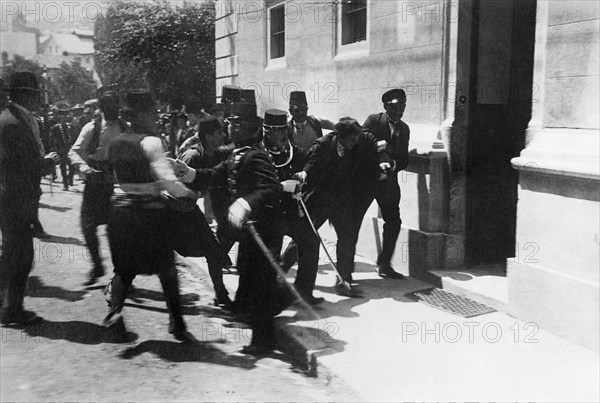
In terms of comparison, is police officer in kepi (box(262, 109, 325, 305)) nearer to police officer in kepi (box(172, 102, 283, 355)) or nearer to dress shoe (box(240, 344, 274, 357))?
police officer in kepi (box(172, 102, 283, 355))

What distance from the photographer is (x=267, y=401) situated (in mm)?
4176

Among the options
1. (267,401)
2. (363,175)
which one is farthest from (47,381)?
(363,175)

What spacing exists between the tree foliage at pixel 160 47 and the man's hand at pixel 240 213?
10.0 m

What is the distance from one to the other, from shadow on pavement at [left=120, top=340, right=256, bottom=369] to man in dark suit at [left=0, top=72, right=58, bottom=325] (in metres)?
1.32

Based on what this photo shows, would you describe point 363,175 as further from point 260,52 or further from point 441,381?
point 260,52

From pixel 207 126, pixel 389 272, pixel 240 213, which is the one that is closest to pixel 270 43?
pixel 207 126

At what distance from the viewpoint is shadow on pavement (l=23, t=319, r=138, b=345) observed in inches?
208

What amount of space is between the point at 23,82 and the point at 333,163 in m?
2.95

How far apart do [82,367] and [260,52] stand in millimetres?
7866

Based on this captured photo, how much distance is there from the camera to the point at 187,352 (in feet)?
16.6

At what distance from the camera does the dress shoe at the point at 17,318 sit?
561 centimetres

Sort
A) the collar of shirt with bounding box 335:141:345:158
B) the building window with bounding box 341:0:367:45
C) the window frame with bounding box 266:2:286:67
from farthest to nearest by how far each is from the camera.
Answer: the window frame with bounding box 266:2:286:67, the building window with bounding box 341:0:367:45, the collar of shirt with bounding box 335:141:345:158

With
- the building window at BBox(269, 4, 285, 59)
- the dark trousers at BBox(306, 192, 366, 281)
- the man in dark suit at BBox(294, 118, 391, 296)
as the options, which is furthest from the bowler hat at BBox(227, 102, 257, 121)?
the building window at BBox(269, 4, 285, 59)

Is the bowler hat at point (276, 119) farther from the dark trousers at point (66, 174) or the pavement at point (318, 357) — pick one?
the dark trousers at point (66, 174)
